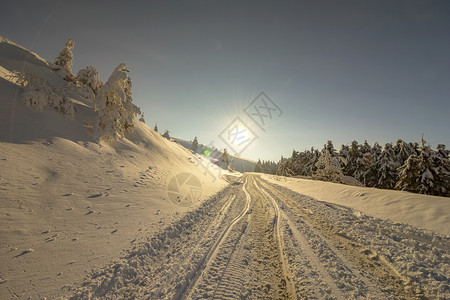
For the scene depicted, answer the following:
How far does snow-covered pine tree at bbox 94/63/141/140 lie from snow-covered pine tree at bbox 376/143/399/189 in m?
37.9

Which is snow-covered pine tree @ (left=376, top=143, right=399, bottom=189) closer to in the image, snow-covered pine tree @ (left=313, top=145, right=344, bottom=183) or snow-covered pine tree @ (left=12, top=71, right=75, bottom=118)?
snow-covered pine tree @ (left=313, top=145, right=344, bottom=183)

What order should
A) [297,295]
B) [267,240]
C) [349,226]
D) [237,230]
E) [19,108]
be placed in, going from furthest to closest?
[19,108] < [349,226] < [237,230] < [267,240] < [297,295]

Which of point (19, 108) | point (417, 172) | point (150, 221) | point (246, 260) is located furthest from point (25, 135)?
point (417, 172)

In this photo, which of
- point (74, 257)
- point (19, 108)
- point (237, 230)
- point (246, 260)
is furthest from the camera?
point (19, 108)

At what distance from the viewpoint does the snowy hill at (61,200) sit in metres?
3.70

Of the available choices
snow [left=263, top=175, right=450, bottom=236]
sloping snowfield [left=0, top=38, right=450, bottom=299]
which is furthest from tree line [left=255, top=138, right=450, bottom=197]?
sloping snowfield [left=0, top=38, right=450, bottom=299]

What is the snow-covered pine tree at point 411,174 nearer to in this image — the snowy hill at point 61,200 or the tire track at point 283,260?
the tire track at point 283,260

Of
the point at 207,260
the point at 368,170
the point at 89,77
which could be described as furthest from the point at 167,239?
the point at 368,170

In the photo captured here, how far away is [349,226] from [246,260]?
5.85 meters

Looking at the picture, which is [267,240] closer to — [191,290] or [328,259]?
[328,259]

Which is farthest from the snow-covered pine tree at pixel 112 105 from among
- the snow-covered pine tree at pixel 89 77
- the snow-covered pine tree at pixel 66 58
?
the snow-covered pine tree at pixel 66 58

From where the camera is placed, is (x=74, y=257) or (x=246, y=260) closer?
(x=74, y=257)

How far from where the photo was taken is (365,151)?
32.5 meters

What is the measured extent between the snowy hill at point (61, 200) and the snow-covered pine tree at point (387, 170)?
3235cm
